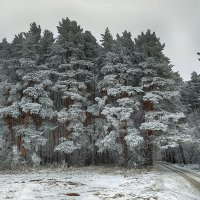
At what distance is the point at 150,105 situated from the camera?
38.0 metres

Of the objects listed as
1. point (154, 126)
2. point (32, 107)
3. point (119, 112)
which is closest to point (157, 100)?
point (154, 126)

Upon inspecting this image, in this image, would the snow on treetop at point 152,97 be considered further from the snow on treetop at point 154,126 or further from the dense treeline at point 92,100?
the snow on treetop at point 154,126

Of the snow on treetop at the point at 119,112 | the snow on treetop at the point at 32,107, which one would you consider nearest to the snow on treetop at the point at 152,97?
the snow on treetop at the point at 119,112

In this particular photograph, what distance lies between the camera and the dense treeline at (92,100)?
121ft

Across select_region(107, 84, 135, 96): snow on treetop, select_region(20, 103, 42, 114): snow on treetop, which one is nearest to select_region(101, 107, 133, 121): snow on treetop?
select_region(107, 84, 135, 96): snow on treetop

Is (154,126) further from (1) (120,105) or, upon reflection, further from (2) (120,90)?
(2) (120,90)

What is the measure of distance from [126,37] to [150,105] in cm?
1050

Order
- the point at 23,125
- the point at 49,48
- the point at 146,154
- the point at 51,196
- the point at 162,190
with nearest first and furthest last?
the point at 51,196 → the point at 162,190 → the point at 146,154 → the point at 23,125 → the point at 49,48

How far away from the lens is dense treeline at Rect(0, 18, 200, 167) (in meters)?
36.8

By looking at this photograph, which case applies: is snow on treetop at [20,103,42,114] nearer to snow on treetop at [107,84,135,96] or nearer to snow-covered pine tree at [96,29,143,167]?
snow-covered pine tree at [96,29,143,167]

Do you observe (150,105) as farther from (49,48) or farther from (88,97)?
(49,48)

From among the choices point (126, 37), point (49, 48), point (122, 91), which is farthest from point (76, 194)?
point (49, 48)

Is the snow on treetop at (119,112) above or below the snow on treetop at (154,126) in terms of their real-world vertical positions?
above

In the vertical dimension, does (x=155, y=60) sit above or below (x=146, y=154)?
above
